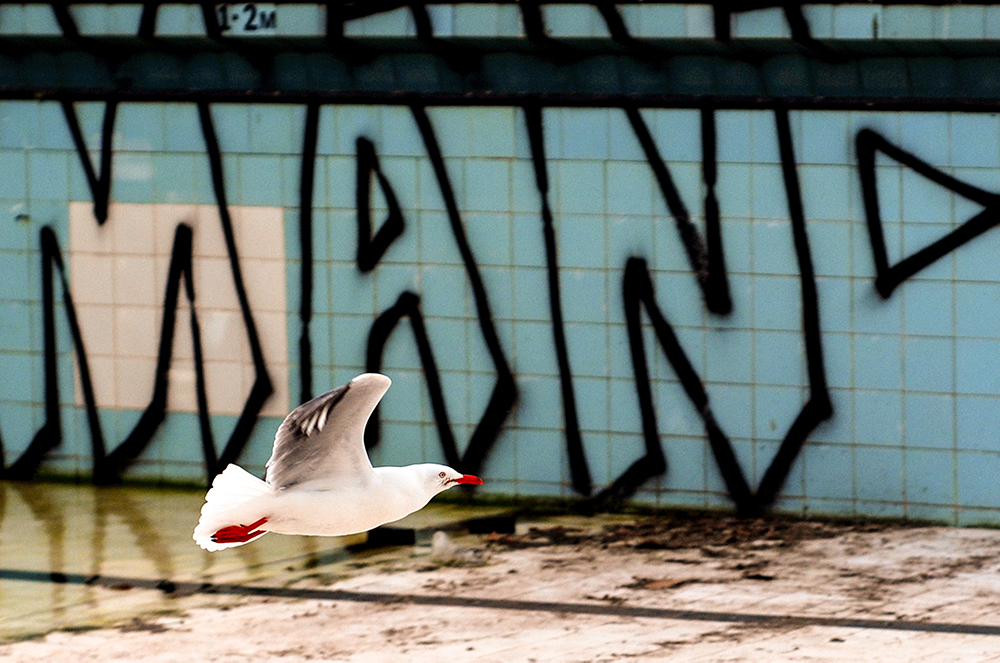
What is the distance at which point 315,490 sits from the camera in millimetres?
6637

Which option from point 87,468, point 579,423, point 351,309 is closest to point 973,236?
point 579,423

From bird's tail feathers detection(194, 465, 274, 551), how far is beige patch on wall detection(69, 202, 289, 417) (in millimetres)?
5096

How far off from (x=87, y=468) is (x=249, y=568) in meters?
2.72

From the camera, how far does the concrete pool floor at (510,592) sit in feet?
26.9

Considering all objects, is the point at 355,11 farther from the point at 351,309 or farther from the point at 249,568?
the point at 249,568

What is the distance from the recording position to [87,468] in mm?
12188

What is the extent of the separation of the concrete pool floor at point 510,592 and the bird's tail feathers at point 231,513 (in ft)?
5.66

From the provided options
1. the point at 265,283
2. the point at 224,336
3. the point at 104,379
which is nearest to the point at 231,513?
the point at 265,283

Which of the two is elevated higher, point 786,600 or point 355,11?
point 355,11

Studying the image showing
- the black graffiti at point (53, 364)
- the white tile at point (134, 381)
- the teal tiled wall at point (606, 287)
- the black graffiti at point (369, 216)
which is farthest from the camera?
the black graffiti at point (53, 364)

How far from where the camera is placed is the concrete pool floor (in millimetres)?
8195

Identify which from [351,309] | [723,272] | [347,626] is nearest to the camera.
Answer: [347,626]

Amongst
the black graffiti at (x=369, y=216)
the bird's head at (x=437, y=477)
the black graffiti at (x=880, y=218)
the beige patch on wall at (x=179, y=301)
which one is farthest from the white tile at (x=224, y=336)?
the bird's head at (x=437, y=477)

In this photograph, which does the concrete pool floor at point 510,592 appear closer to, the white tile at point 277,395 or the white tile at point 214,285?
the white tile at point 277,395
